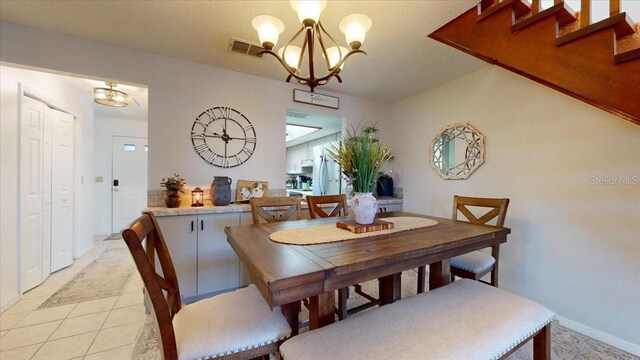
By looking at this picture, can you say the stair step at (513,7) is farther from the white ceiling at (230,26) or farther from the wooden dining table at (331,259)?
the wooden dining table at (331,259)

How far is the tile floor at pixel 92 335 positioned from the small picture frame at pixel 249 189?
133 centimetres

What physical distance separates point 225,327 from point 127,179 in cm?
524

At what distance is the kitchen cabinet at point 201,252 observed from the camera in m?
2.19

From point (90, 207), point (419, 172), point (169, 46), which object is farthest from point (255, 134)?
point (90, 207)

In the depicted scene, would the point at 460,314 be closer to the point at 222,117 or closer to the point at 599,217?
the point at 599,217

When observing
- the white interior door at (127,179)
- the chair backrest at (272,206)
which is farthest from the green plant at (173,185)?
the white interior door at (127,179)

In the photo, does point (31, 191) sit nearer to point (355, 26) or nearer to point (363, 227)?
point (363, 227)

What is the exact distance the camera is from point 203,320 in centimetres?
105

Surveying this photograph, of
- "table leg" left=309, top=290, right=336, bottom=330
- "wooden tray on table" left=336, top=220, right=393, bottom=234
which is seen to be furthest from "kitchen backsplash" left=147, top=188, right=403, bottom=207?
"table leg" left=309, top=290, right=336, bottom=330

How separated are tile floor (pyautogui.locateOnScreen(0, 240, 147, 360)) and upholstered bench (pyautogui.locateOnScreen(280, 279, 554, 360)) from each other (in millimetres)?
1551

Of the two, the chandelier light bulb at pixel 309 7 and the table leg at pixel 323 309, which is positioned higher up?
the chandelier light bulb at pixel 309 7

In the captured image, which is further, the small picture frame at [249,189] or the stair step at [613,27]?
the small picture frame at [249,189]

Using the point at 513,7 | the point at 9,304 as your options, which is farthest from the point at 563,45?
the point at 9,304
